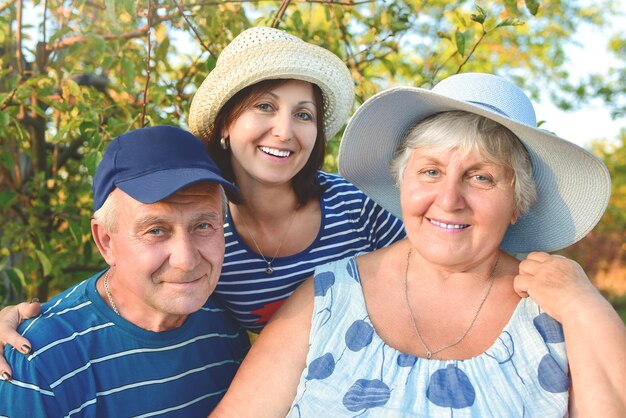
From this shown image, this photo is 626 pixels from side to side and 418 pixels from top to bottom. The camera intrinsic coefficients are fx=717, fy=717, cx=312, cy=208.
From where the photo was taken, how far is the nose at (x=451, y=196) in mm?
2236

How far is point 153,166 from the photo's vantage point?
2258 mm

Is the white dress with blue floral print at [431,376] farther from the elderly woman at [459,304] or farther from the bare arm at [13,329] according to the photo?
the bare arm at [13,329]

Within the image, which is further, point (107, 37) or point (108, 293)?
point (107, 37)

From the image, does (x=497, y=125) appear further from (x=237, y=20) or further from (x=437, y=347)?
(x=237, y=20)

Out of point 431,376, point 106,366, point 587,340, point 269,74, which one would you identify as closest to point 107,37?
point 269,74

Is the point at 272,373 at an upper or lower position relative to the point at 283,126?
lower

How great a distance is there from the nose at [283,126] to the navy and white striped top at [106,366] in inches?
29.1

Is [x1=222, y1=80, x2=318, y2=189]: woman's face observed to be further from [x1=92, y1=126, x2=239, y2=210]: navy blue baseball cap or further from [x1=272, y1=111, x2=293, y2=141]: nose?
[x1=92, y1=126, x2=239, y2=210]: navy blue baseball cap

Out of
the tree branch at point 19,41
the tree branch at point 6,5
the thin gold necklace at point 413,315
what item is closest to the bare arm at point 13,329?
the thin gold necklace at point 413,315

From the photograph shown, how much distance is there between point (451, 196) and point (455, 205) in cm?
3

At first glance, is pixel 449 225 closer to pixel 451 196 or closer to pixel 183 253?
pixel 451 196

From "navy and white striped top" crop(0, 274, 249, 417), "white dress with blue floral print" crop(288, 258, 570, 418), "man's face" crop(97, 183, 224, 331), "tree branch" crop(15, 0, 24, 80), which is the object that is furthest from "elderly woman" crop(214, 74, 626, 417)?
"tree branch" crop(15, 0, 24, 80)

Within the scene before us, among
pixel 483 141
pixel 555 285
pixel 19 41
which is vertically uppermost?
pixel 19 41

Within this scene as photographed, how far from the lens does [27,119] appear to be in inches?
142
